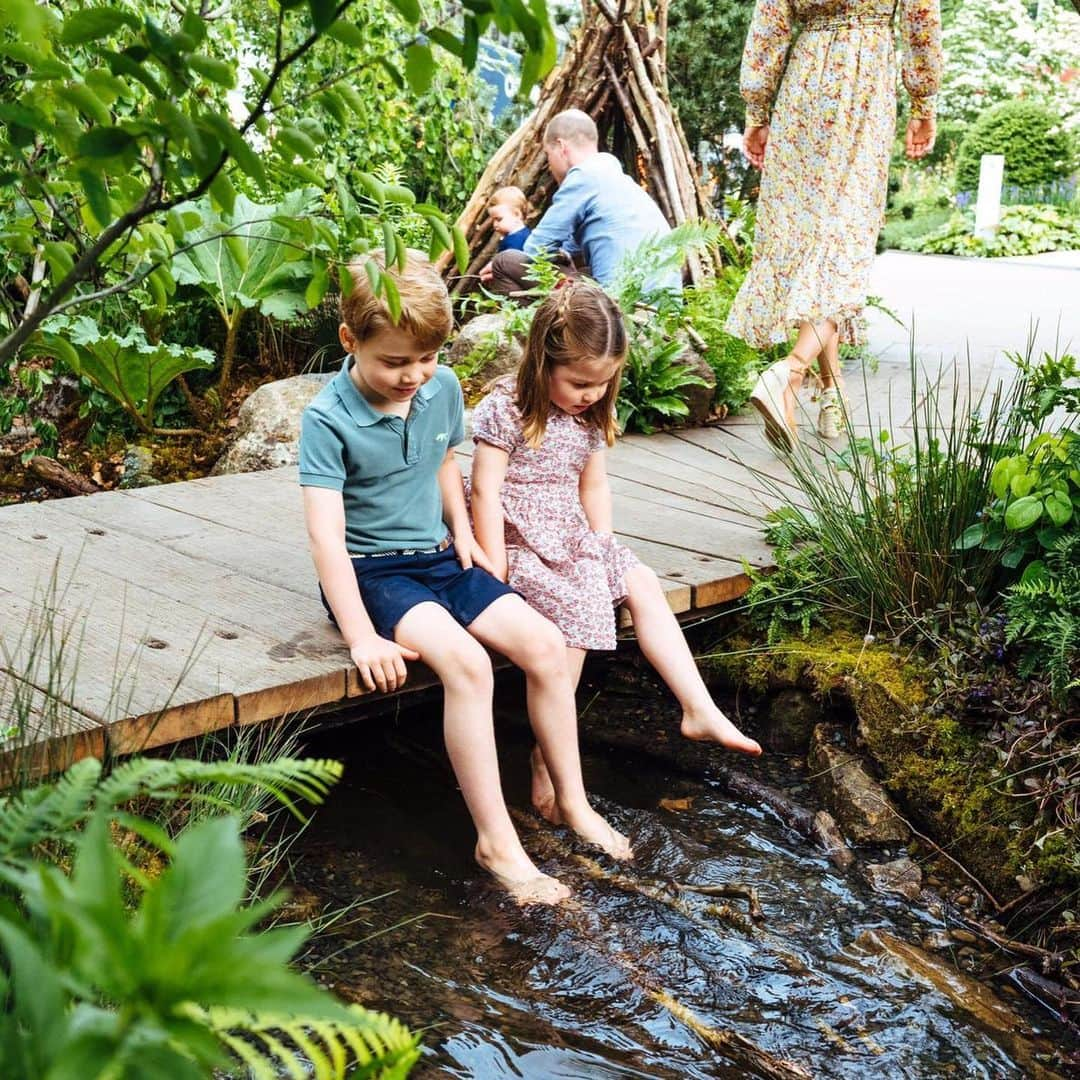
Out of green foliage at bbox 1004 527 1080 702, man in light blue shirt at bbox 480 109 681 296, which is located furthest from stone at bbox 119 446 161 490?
green foliage at bbox 1004 527 1080 702

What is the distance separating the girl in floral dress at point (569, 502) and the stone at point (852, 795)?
0.32m

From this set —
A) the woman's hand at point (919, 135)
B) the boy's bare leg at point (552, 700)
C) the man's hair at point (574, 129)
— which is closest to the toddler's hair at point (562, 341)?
the boy's bare leg at point (552, 700)

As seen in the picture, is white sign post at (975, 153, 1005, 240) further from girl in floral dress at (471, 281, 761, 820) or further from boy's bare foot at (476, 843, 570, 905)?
boy's bare foot at (476, 843, 570, 905)

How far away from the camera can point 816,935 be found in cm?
281

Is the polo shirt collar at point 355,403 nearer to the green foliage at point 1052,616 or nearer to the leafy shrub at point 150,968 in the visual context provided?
the green foliage at point 1052,616

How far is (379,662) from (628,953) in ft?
2.77

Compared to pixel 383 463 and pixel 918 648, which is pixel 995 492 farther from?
pixel 383 463

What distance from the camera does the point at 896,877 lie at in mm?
3115

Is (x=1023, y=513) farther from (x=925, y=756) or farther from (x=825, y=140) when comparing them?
(x=825, y=140)

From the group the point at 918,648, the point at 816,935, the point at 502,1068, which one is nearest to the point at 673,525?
the point at 918,648

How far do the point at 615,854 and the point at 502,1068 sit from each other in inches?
33.1

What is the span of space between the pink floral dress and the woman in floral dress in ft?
6.25

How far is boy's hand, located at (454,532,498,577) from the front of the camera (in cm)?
334

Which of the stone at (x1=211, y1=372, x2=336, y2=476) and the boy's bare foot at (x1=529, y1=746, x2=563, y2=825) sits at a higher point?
the stone at (x1=211, y1=372, x2=336, y2=476)
